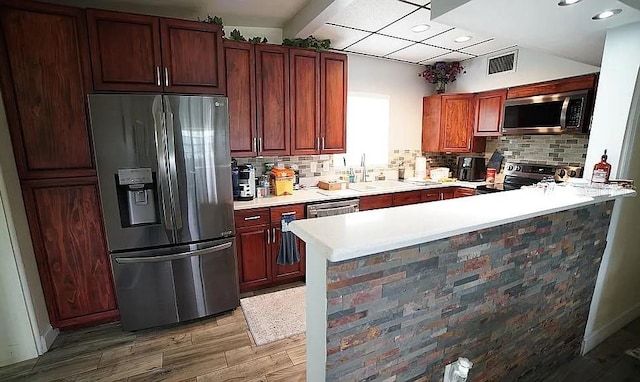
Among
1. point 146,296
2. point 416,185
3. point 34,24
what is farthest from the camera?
point 416,185

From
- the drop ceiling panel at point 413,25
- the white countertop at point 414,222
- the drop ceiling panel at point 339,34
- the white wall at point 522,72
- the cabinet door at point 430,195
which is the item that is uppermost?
the drop ceiling panel at point 339,34

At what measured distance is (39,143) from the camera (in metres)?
2.01

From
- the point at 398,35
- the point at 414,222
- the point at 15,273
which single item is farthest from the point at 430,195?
the point at 15,273

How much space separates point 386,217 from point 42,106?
243cm

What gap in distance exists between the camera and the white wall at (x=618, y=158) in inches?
68.0

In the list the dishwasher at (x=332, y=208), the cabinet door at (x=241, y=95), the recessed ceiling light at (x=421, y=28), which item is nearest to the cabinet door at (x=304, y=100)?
the cabinet door at (x=241, y=95)

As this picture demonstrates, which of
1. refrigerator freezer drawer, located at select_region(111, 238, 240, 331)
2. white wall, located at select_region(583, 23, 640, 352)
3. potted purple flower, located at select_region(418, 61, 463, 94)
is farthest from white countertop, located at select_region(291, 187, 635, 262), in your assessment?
potted purple flower, located at select_region(418, 61, 463, 94)

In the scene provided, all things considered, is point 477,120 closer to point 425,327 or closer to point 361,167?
point 361,167

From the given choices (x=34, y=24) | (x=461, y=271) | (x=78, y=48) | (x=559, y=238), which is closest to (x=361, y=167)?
(x=559, y=238)

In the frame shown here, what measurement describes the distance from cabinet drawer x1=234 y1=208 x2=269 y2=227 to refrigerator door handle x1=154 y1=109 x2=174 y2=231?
579mm

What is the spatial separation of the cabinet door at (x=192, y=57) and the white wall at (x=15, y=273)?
1.10 meters

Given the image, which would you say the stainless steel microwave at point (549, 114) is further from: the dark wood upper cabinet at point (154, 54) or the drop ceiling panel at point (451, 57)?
the dark wood upper cabinet at point (154, 54)

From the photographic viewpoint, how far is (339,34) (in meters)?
2.96

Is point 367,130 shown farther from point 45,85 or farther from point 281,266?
point 45,85
